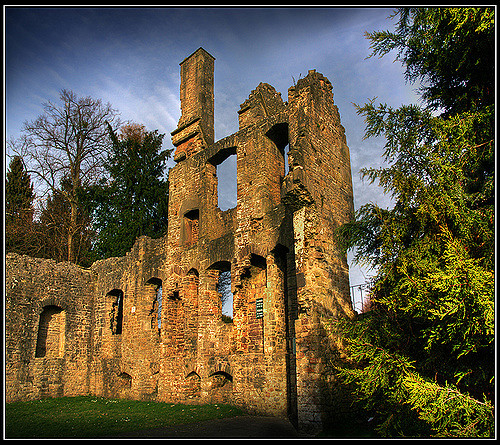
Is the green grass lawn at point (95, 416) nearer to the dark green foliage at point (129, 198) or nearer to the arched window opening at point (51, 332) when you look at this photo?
the arched window opening at point (51, 332)

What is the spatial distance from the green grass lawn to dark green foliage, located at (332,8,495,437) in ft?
16.9

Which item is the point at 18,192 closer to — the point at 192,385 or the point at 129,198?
the point at 129,198

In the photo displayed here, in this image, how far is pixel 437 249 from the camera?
6734 millimetres

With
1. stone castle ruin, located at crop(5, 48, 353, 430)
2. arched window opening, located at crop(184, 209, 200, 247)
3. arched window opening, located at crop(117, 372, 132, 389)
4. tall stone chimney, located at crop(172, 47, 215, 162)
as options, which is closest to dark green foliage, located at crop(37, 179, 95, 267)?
stone castle ruin, located at crop(5, 48, 353, 430)

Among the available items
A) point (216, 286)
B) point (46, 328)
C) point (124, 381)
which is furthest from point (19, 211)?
point (216, 286)

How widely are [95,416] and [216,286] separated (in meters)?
5.17

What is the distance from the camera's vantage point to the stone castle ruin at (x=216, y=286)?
10055mm

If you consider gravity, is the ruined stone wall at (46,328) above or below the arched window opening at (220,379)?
above

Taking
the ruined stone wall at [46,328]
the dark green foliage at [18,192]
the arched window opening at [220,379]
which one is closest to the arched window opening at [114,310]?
the ruined stone wall at [46,328]

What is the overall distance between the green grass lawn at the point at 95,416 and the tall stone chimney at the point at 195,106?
9291 millimetres

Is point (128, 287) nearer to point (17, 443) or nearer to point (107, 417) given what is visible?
point (107, 417)

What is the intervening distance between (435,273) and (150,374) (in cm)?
1219

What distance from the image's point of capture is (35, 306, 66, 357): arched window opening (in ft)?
55.7

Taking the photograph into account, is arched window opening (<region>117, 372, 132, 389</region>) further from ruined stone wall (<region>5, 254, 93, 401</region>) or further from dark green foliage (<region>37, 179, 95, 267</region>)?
dark green foliage (<region>37, 179, 95, 267</region>)
